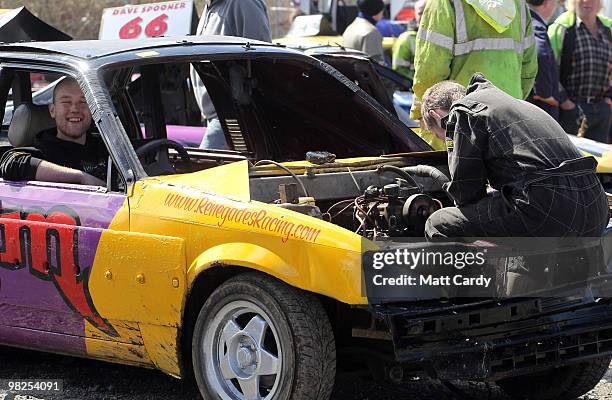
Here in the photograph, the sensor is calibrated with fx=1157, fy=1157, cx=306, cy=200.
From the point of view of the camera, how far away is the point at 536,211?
434cm

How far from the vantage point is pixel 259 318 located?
434 centimetres

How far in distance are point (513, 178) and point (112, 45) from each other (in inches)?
86.0

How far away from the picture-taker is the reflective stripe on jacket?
675cm

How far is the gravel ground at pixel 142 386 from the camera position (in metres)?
5.14

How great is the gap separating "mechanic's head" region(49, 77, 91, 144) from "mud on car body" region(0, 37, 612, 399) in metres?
0.14

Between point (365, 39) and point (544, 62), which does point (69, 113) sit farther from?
point (365, 39)

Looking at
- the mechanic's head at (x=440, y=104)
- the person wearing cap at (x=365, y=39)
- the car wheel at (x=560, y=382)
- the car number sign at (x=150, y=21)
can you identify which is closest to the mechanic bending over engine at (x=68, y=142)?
the mechanic's head at (x=440, y=104)

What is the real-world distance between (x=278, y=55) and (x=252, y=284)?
2.03 meters

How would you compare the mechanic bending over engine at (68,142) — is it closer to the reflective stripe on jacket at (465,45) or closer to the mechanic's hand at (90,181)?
the mechanic's hand at (90,181)

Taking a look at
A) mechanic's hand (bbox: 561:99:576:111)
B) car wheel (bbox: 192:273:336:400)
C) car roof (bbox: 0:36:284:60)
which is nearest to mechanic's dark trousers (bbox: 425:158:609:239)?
car wheel (bbox: 192:273:336:400)

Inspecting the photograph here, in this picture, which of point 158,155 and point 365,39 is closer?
point 158,155

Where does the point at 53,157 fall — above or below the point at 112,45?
below

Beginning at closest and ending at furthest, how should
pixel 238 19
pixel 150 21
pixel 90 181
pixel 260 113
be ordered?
pixel 90 181, pixel 260 113, pixel 238 19, pixel 150 21

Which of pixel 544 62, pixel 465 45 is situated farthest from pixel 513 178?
pixel 544 62
